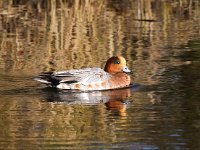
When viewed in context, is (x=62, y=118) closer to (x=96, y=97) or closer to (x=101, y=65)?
(x=96, y=97)

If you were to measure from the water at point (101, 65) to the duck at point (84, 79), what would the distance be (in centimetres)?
13

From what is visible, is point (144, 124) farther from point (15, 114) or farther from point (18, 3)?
point (18, 3)

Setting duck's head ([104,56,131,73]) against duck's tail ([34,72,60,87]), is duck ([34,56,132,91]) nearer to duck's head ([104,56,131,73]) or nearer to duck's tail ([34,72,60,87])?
duck's tail ([34,72,60,87])

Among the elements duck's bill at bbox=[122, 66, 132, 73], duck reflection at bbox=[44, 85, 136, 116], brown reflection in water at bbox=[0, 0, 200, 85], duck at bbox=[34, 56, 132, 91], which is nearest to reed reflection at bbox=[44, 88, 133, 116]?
duck reflection at bbox=[44, 85, 136, 116]

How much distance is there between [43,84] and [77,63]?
1.26m

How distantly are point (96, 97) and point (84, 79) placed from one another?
0.60 m

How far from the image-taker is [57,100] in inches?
381

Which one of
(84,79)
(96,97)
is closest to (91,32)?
(84,79)

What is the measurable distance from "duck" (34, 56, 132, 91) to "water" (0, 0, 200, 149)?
0.13m

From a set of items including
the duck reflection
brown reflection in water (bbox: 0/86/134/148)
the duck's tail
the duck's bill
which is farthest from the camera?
the duck's bill

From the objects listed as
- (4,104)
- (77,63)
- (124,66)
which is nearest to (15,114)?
(4,104)

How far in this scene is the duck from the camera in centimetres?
1041

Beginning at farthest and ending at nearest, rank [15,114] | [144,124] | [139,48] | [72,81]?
[139,48] < [72,81] < [15,114] < [144,124]

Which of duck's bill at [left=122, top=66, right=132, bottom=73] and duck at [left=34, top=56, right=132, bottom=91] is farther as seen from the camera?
duck's bill at [left=122, top=66, right=132, bottom=73]
